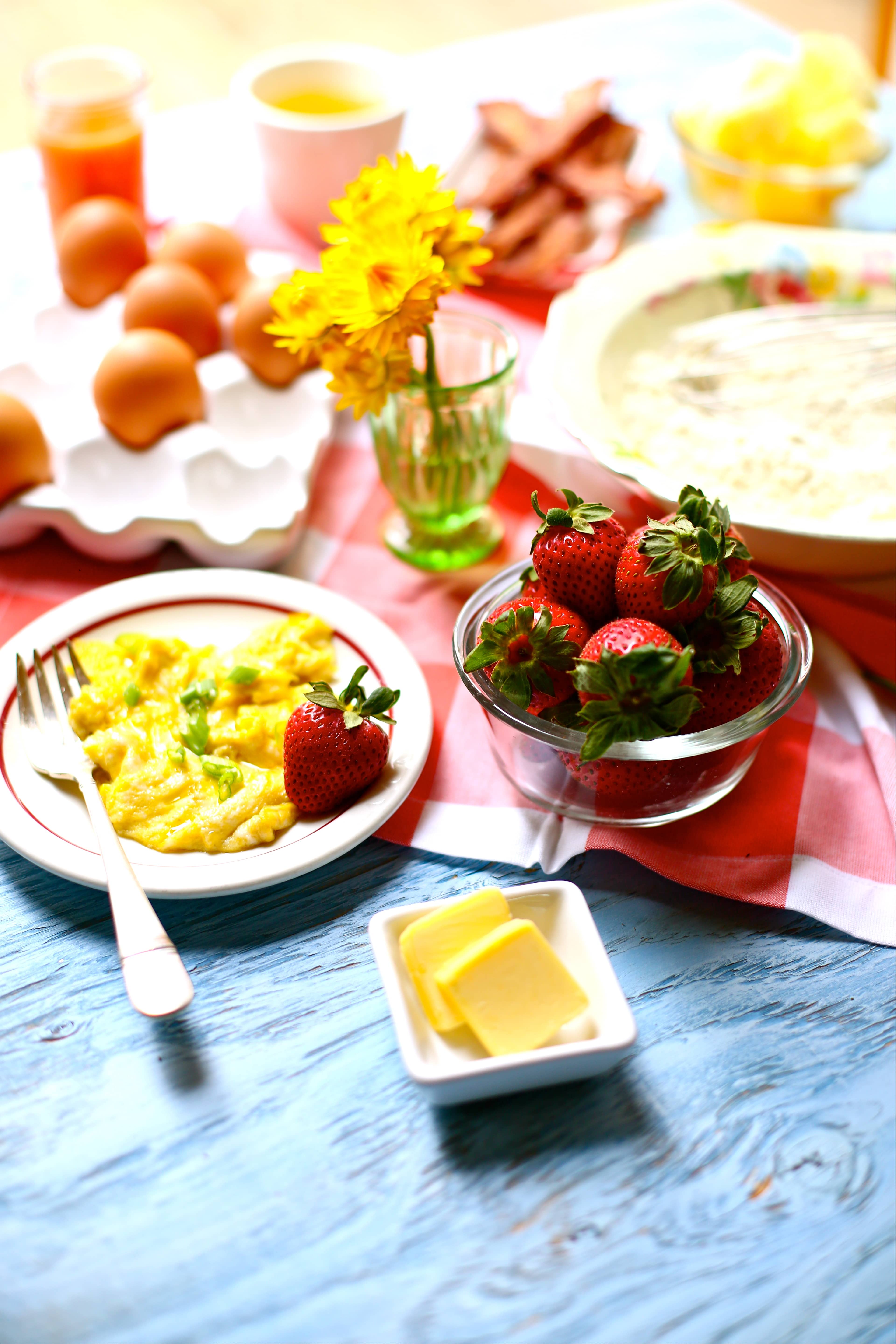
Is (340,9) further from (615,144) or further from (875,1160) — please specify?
(875,1160)

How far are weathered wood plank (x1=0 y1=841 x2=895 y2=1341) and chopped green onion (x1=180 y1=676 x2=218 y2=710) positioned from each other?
0.18 meters

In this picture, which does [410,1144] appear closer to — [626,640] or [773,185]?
[626,640]

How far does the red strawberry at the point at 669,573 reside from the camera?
2.43 ft

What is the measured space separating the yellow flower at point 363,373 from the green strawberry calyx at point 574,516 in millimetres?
212

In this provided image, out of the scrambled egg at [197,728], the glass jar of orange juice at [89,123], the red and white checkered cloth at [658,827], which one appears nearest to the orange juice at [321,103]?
the glass jar of orange juice at [89,123]

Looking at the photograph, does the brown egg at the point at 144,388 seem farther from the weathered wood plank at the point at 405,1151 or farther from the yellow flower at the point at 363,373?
the weathered wood plank at the point at 405,1151

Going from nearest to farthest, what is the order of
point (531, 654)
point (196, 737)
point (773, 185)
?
1. point (531, 654)
2. point (196, 737)
3. point (773, 185)

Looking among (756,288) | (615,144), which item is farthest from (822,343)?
(615,144)

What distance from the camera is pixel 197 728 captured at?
87 centimetres

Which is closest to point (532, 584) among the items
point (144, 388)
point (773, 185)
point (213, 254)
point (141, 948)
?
point (141, 948)

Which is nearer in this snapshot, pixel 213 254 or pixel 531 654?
pixel 531 654

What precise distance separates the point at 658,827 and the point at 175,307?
77cm

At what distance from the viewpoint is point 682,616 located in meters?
0.76

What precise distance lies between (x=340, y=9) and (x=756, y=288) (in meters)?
3.20
